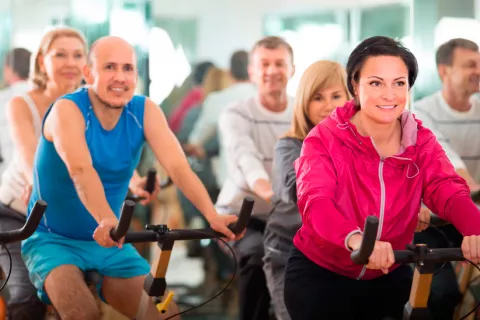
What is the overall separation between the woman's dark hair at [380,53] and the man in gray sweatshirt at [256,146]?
1.25m

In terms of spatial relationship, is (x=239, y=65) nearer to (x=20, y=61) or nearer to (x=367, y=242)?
(x=20, y=61)

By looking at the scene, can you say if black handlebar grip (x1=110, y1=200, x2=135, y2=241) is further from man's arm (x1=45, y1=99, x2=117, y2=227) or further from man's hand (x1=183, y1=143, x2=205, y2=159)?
man's hand (x1=183, y1=143, x2=205, y2=159)

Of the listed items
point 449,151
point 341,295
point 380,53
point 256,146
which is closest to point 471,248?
point 341,295

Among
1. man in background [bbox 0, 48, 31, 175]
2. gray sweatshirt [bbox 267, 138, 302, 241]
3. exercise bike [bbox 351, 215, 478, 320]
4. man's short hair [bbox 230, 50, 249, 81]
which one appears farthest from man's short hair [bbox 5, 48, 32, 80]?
exercise bike [bbox 351, 215, 478, 320]

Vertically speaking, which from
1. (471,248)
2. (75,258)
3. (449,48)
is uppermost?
(449,48)

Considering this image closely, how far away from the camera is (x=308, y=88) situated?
10.9 ft

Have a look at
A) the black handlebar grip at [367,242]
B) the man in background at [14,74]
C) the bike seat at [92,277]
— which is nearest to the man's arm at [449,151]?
the bike seat at [92,277]

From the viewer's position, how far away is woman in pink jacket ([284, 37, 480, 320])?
248 centimetres

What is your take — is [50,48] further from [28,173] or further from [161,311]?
[161,311]

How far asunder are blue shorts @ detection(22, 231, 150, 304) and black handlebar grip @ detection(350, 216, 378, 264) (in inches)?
45.9

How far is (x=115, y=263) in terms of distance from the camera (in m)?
3.14

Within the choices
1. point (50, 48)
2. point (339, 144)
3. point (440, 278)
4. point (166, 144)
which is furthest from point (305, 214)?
point (50, 48)

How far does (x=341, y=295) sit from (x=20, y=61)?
3515 millimetres

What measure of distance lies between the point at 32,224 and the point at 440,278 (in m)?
1.75
